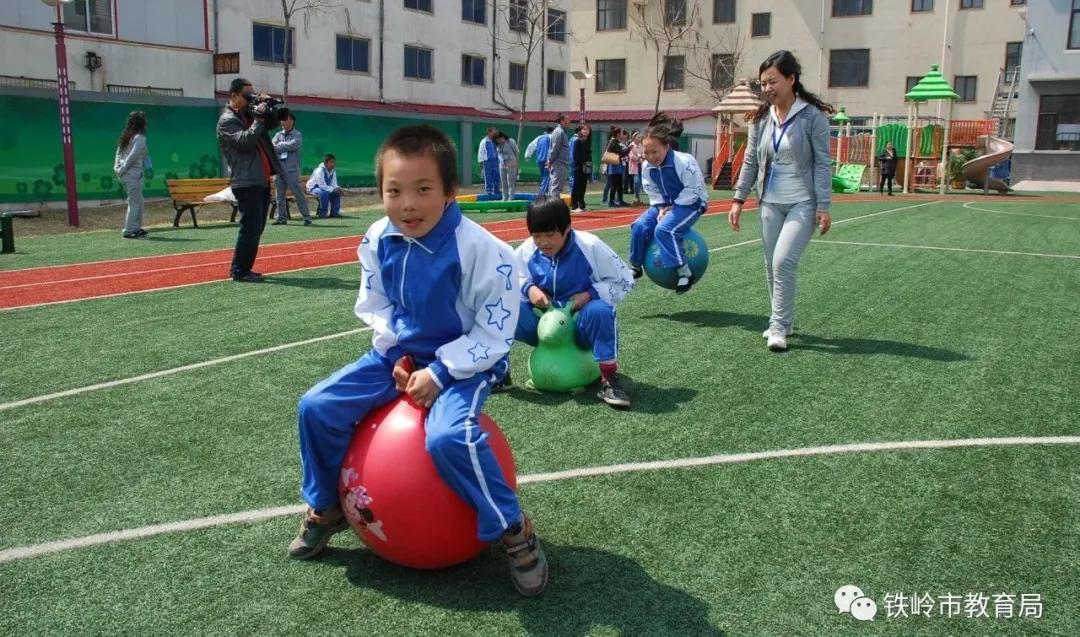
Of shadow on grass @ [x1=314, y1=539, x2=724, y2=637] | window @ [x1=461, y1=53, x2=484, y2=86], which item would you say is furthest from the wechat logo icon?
window @ [x1=461, y1=53, x2=484, y2=86]

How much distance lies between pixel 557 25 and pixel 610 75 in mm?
7567

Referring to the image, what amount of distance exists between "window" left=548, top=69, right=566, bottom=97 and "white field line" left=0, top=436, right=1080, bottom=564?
4736cm

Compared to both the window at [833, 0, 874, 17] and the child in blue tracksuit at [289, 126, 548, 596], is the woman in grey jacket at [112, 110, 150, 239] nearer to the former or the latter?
the child in blue tracksuit at [289, 126, 548, 596]

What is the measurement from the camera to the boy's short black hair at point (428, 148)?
3357 mm

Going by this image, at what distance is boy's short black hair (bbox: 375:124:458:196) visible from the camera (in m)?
3.36

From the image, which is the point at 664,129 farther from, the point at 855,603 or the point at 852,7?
the point at 852,7

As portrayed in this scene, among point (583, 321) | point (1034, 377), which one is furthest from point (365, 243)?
point (1034, 377)

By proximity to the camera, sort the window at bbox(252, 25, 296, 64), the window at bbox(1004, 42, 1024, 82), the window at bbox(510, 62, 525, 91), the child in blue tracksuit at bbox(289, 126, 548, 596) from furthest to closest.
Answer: the window at bbox(510, 62, 525, 91) < the window at bbox(1004, 42, 1024, 82) < the window at bbox(252, 25, 296, 64) < the child in blue tracksuit at bbox(289, 126, 548, 596)

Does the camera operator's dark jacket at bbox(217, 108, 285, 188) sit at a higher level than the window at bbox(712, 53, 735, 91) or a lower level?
lower

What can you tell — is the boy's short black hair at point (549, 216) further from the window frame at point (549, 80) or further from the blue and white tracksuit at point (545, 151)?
the window frame at point (549, 80)

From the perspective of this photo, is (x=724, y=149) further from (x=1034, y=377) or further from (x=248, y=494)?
(x=248, y=494)

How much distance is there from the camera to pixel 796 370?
663 cm

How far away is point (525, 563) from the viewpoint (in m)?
3.36

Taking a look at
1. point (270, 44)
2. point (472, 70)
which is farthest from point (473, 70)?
point (270, 44)
